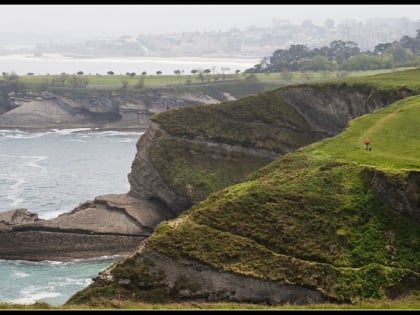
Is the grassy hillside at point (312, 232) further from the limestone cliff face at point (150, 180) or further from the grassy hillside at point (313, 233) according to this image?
the limestone cliff face at point (150, 180)

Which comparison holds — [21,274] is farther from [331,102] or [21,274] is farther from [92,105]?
[92,105]

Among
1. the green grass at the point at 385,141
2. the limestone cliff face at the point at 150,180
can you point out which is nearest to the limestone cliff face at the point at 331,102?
the green grass at the point at 385,141

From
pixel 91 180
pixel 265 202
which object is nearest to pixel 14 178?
pixel 91 180

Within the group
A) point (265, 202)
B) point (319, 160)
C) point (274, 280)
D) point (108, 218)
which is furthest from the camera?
point (108, 218)

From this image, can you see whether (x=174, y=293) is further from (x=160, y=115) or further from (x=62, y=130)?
(x=62, y=130)

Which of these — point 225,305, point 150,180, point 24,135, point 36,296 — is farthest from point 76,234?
point 24,135

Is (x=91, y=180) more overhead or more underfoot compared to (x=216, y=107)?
more underfoot
